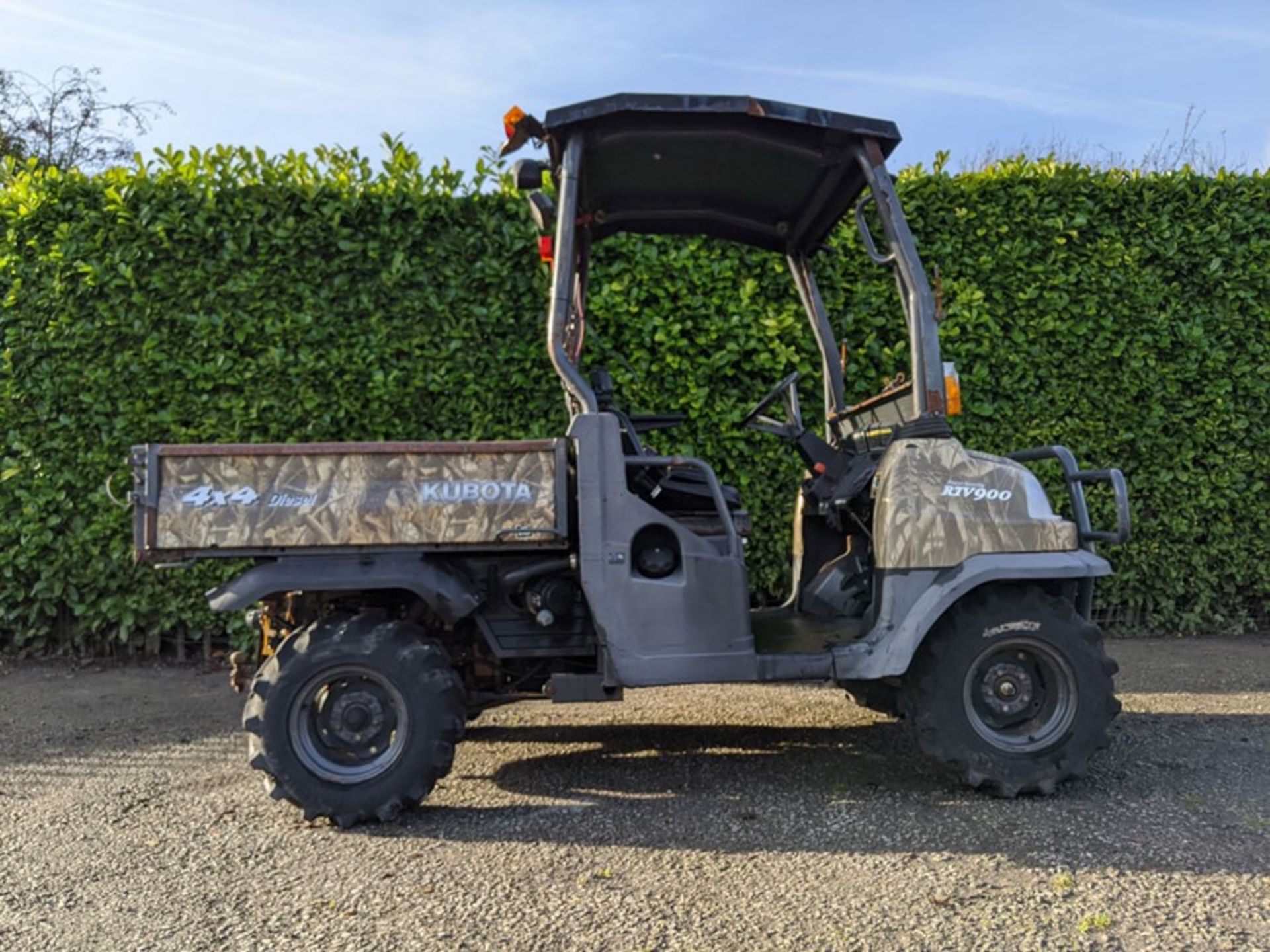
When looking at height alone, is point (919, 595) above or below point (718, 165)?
below

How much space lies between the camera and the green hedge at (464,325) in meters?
6.32

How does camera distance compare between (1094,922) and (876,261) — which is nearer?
(1094,922)

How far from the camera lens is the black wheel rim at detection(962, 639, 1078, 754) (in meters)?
4.07

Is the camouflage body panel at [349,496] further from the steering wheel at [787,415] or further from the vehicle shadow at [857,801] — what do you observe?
the steering wheel at [787,415]

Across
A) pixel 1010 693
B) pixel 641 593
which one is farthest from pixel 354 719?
pixel 1010 693

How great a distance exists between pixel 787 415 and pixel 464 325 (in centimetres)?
222

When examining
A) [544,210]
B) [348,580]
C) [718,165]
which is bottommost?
[348,580]

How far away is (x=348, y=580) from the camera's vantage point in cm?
388

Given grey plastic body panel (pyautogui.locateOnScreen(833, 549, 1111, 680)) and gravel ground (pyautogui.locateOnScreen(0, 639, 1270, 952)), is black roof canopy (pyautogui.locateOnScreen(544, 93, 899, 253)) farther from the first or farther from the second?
gravel ground (pyautogui.locateOnScreen(0, 639, 1270, 952))

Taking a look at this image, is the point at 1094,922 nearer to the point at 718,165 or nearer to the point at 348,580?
the point at 348,580

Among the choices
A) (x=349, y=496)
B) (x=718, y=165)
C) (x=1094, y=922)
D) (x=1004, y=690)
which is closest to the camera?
(x=1094, y=922)

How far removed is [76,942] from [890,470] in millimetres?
3248

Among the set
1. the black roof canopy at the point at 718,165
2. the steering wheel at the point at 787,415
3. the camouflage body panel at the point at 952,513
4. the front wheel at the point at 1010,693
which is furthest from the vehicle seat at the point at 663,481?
the front wheel at the point at 1010,693

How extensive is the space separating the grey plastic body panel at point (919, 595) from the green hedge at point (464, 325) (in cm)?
258
